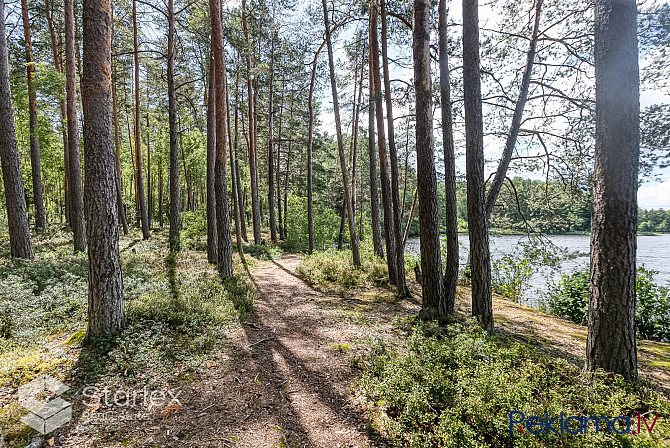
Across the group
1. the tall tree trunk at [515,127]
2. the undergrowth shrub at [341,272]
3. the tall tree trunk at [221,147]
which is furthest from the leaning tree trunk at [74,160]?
the tall tree trunk at [515,127]

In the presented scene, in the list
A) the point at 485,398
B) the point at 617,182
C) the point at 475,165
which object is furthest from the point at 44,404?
the point at 475,165

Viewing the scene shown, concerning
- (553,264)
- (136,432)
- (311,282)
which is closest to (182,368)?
(136,432)

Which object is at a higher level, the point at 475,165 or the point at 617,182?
the point at 475,165

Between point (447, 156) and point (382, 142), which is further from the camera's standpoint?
point (382, 142)

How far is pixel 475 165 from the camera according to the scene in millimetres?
5391

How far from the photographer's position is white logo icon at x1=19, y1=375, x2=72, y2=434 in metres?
2.85

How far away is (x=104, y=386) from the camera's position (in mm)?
3457

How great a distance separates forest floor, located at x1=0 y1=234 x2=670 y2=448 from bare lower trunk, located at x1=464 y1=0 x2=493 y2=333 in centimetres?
146

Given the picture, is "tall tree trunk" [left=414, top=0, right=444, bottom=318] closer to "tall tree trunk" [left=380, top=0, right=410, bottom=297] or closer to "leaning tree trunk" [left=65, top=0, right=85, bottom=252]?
"tall tree trunk" [left=380, top=0, right=410, bottom=297]

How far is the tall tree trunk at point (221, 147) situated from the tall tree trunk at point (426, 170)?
211 inches

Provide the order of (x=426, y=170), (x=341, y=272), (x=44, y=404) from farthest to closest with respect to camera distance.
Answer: (x=341, y=272) < (x=426, y=170) < (x=44, y=404)

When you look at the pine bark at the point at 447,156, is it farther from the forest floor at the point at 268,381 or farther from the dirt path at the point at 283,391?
the dirt path at the point at 283,391

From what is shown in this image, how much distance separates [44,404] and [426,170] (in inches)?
248

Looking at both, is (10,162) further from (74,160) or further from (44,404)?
(44,404)
